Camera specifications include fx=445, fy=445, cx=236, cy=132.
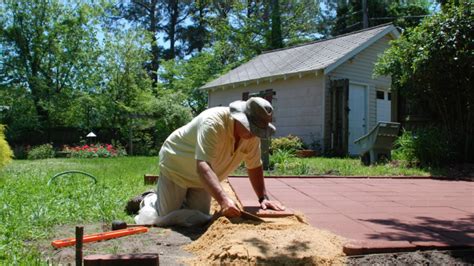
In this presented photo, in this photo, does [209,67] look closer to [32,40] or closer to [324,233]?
[32,40]

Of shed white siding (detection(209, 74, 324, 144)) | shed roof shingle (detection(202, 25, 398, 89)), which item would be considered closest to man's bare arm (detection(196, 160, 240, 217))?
shed white siding (detection(209, 74, 324, 144))

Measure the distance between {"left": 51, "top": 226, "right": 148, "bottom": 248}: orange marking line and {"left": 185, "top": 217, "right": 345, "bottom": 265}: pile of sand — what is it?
1.98 ft

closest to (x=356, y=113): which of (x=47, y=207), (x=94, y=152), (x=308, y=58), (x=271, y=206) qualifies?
(x=308, y=58)

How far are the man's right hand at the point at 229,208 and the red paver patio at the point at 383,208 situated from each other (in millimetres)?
735

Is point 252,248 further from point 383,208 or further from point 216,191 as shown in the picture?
point 383,208

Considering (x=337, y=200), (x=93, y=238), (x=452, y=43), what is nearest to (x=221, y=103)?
(x=452, y=43)

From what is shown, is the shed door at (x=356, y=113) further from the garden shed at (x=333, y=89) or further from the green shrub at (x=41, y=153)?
the green shrub at (x=41, y=153)

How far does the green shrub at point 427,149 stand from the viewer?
29.6 ft

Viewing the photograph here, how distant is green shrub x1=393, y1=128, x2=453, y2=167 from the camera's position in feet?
29.6

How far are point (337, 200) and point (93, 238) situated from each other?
112 inches

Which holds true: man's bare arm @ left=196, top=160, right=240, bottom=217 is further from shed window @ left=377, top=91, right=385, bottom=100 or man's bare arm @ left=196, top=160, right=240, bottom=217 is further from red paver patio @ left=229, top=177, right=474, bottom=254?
shed window @ left=377, top=91, right=385, bottom=100

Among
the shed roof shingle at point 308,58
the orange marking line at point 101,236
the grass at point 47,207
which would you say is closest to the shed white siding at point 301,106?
the shed roof shingle at point 308,58

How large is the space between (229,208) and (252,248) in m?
0.57

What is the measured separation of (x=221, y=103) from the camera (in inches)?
827
